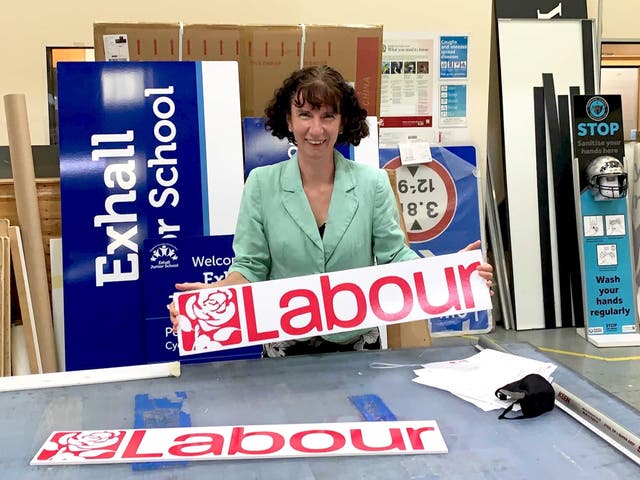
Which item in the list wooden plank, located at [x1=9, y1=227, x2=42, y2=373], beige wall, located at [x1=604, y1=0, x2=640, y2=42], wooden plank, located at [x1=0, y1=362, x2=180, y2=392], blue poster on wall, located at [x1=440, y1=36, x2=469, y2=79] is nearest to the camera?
wooden plank, located at [x1=0, y1=362, x2=180, y2=392]

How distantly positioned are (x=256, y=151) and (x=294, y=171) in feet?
3.68

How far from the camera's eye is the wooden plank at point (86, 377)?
154 centimetres

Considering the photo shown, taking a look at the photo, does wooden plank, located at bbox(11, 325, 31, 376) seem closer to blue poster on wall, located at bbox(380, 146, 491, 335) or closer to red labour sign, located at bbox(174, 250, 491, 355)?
red labour sign, located at bbox(174, 250, 491, 355)

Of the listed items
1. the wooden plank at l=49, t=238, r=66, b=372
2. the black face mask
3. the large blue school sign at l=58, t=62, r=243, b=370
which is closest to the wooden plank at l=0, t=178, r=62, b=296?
the wooden plank at l=49, t=238, r=66, b=372

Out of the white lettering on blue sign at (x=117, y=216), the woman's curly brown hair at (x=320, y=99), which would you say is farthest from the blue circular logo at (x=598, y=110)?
the white lettering on blue sign at (x=117, y=216)

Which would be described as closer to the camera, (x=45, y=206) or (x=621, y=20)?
(x=45, y=206)

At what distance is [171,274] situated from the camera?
2.66 m

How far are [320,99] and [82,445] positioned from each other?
1081 mm

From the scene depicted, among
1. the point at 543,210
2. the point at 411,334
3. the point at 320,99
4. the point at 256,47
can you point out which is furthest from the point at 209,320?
the point at 543,210

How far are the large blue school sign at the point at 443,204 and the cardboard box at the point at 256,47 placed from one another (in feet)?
3.86

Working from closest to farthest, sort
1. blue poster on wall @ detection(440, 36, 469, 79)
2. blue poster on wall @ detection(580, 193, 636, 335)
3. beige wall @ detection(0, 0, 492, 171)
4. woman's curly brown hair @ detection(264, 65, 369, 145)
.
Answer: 1. woman's curly brown hair @ detection(264, 65, 369, 145)
2. blue poster on wall @ detection(580, 193, 636, 335)
3. beige wall @ detection(0, 0, 492, 171)
4. blue poster on wall @ detection(440, 36, 469, 79)

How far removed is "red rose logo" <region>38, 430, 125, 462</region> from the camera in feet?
3.87

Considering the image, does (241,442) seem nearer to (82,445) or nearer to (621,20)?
(82,445)

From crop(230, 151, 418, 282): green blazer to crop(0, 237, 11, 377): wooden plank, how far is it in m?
1.38
